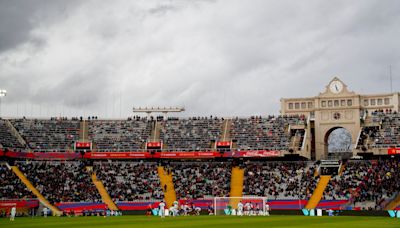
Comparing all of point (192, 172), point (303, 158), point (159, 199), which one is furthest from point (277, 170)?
point (159, 199)

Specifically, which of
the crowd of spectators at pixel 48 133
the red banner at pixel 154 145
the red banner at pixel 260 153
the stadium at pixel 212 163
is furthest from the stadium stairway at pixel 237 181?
the crowd of spectators at pixel 48 133

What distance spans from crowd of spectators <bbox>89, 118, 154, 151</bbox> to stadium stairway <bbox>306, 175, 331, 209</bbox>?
103ft

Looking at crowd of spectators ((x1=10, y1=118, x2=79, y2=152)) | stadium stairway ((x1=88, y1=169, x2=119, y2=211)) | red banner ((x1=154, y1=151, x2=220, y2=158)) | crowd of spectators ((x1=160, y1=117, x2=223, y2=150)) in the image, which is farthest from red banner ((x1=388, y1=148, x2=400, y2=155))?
crowd of spectators ((x1=10, y1=118, x2=79, y2=152))

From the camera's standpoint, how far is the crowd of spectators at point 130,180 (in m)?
85.3

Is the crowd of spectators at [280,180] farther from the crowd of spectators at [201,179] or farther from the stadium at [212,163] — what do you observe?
the crowd of spectators at [201,179]

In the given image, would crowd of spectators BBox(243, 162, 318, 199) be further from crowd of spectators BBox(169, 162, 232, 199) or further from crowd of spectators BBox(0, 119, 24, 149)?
crowd of spectators BBox(0, 119, 24, 149)

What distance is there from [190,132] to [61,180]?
82.0ft

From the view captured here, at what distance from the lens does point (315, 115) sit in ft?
327

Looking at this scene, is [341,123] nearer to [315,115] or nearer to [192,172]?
[315,115]

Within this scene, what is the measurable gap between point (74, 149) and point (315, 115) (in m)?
42.9

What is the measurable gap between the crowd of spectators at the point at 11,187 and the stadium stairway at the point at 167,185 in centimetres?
1966

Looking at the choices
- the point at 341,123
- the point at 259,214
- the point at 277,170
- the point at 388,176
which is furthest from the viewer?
the point at 341,123

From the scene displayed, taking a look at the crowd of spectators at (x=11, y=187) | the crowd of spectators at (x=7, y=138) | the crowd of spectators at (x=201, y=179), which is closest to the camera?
the crowd of spectators at (x=11, y=187)

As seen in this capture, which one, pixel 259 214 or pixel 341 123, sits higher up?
pixel 341 123
